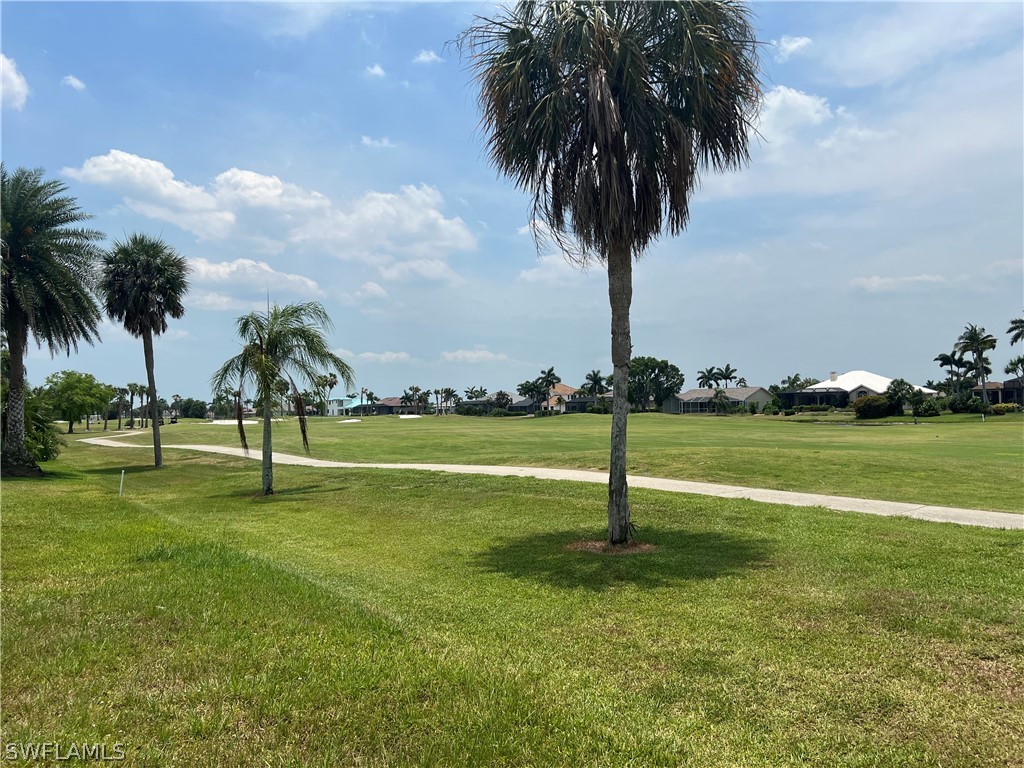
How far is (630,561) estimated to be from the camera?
9594 millimetres

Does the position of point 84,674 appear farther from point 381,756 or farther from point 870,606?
point 870,606

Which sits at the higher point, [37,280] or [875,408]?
[37,280]

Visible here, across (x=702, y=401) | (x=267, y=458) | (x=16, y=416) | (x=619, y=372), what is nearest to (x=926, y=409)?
(x=702, y=401)

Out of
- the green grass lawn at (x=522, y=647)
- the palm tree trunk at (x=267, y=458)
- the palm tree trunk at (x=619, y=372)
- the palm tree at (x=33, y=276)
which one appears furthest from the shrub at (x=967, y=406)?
the palm tree at (x=33, y=276)

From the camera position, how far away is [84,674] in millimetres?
4707

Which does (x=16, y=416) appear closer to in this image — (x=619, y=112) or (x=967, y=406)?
(x=619, y=112)

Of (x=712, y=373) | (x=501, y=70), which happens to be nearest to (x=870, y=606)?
(x=501, y=70)

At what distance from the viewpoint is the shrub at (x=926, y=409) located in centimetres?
7600

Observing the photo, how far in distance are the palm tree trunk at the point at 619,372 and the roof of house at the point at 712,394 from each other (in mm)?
118594

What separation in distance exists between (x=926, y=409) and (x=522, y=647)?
85441mm

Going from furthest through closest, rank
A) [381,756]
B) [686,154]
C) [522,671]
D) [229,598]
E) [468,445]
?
1. [468,445]
2. [686,154]
3. [229,598]
4. [522,671]
5. [381,756]

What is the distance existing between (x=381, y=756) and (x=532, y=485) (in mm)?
14508

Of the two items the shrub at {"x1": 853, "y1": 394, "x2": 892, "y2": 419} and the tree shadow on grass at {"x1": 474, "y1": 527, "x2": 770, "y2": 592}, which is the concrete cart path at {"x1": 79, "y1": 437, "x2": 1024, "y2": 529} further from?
the shrub at {"x1": 853, "y1": 394, "x2": 892, "y2": 419}

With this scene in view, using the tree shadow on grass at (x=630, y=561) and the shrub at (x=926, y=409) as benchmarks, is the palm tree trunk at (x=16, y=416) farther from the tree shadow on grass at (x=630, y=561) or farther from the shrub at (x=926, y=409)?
the shrub at (x=926, y=409)
